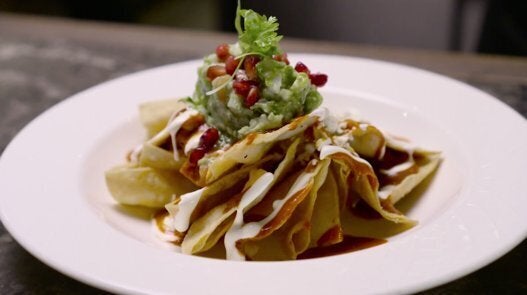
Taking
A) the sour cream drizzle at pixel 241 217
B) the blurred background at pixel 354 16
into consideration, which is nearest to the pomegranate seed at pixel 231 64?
the sour cream drizzle at pixel 241 217

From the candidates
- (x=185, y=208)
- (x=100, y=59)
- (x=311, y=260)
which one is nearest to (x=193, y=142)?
(x=185, y=208)

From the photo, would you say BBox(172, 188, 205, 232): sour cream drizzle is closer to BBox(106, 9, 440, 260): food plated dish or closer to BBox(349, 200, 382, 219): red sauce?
BBox(106, 9, 440, 260): food plated dish

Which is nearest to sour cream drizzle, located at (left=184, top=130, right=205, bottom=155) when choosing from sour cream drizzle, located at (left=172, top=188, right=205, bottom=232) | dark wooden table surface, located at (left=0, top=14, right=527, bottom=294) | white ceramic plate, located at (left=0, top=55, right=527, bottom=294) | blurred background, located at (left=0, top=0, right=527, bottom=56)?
sour cream drizzle, located at (left=172, top=188, right=205, bottom=232)

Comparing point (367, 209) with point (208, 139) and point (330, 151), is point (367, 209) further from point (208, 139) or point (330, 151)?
point (208, 139)

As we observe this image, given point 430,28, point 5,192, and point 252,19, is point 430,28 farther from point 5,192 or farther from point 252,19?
point 5,192

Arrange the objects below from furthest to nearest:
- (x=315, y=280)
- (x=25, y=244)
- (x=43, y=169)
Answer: (x=43, y=169) < (x=25, y=244) < (x=315, y=280)

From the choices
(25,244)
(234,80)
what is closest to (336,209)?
(234,80)
